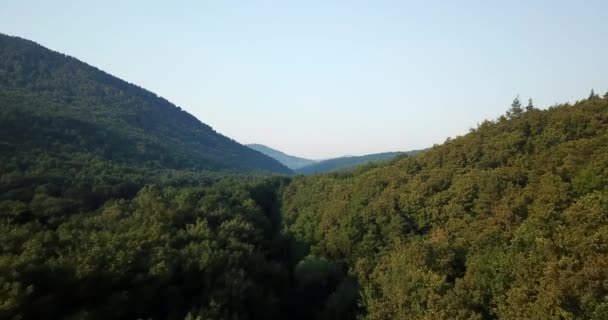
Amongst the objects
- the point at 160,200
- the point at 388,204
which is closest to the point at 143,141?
the point at 160,200

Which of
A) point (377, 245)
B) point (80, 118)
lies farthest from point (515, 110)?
point (80, 118)

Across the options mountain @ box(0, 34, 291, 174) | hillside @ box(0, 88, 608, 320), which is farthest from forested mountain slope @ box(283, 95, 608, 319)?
mountain @ box(0, 34, 291, 174)

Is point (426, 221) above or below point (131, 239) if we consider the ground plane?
above

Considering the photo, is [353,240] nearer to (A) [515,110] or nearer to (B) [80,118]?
(A) [515,110]

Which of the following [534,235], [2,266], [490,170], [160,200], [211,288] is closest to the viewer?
[2,266]

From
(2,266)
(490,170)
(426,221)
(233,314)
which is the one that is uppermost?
(490,170)

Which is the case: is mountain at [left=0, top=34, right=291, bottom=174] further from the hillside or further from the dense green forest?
the hillside

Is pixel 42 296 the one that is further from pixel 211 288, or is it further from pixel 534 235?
pixel 534 235
